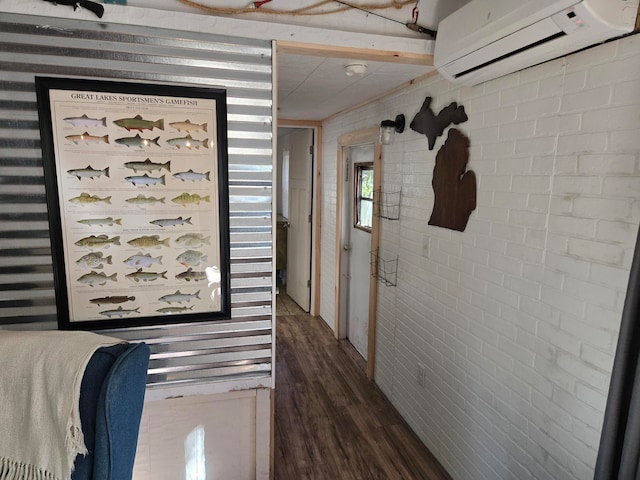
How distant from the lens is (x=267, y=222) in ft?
6.05

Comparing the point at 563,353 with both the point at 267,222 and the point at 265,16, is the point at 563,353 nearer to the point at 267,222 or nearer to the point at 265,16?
the point at 267,222

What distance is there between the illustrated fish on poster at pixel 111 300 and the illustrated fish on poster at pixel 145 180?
49cm

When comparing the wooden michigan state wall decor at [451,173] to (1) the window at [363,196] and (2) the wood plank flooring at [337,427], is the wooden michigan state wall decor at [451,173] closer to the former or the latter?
(1) the window at [363,196]

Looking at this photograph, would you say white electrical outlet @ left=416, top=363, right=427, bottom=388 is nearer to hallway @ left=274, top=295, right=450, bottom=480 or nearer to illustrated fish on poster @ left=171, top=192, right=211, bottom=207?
hallway @ left=274, top=295, right=450, bottom=480

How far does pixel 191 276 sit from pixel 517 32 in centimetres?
159

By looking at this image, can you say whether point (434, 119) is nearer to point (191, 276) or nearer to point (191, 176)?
point (191, 176)

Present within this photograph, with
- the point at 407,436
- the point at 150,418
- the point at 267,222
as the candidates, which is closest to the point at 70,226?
the point at 267,222

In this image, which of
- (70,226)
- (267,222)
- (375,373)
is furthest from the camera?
(375,373)

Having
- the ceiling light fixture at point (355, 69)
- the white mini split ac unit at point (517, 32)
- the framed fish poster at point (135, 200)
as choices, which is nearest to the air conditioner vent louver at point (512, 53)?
the white mini split ac unit at point (517, 32)

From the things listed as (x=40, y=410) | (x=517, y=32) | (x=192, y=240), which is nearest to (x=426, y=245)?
(x=517, y=32)

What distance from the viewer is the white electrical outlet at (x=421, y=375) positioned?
8.02 ft

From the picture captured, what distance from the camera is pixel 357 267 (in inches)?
144

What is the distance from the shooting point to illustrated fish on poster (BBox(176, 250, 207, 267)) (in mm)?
1770

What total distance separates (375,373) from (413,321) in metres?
0.86
